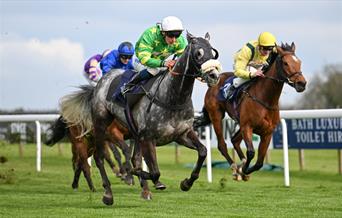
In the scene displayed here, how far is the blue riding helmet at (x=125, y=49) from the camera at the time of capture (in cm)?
1359

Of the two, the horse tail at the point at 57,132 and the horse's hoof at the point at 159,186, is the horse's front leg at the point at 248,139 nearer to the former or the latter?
the horse's hoof at the point at 159,186

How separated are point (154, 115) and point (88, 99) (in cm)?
188

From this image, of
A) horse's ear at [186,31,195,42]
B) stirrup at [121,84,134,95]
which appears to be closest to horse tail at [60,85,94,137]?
stirrup at [121,84,134,95]

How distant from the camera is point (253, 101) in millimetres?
12203

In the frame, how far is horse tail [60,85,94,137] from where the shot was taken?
1181 centimetres

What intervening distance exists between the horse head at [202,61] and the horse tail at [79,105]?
212cm

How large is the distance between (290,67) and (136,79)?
6.97ft

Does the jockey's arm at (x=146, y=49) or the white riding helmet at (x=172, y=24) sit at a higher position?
the white riding helmet at (x=172, y=24)

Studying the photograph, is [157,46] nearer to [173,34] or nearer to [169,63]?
[173,34]

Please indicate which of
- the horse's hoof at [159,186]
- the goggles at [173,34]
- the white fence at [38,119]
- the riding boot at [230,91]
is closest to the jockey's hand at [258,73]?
the riding boot at [230,91]

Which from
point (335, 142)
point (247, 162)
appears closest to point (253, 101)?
point (247, 162)

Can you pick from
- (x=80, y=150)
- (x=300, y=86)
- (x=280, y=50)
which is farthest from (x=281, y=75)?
(x=80, y=150)

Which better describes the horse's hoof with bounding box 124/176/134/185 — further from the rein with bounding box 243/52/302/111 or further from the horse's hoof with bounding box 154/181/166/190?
the horse's hoof with bounding box 154/181/166/190

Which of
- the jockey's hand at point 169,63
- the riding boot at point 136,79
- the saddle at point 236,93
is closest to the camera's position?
the jockey's hand at point 169,63
